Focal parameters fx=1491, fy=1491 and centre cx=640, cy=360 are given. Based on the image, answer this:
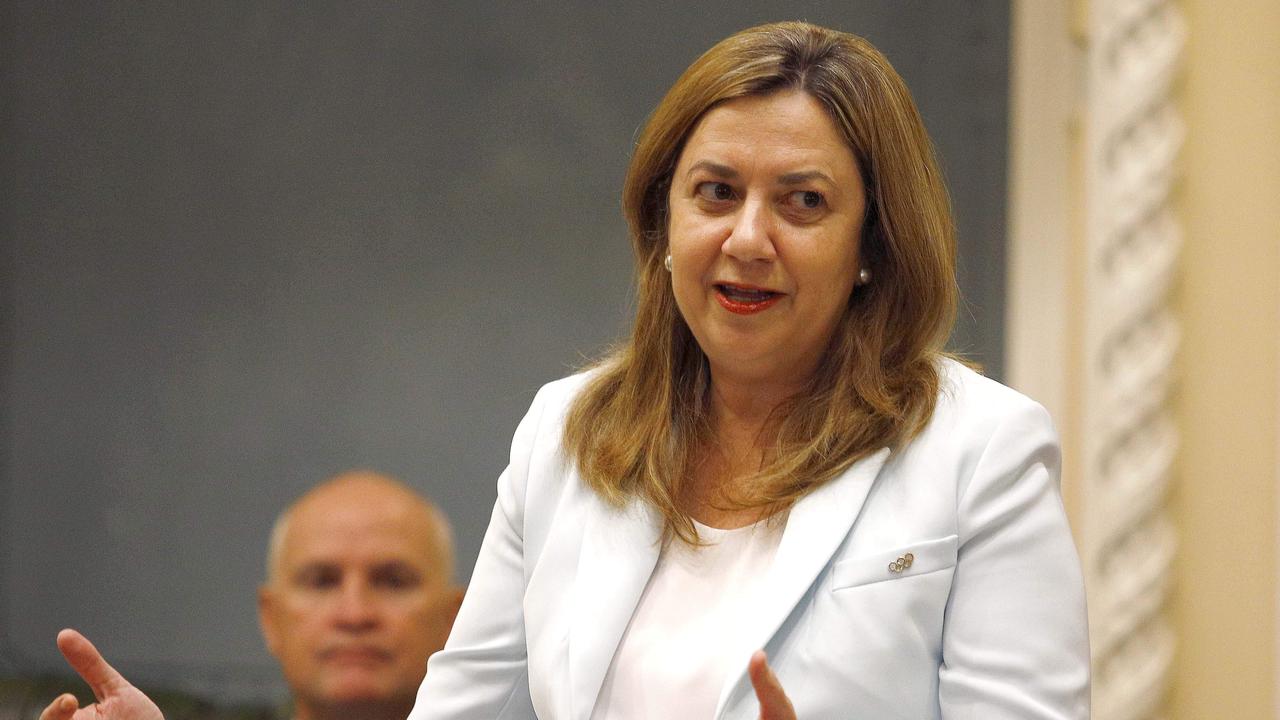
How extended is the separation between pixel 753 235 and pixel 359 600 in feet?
5.35

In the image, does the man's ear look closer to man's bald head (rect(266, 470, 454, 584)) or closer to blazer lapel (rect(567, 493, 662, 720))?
man's bald head (rect(266, 470, 454, 584))

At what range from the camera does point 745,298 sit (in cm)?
162

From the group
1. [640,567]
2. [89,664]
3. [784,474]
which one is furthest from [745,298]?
[89,664]

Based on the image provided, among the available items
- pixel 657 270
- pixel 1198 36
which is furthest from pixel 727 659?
pixel 1198 36

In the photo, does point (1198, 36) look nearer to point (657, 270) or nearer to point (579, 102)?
point (657, 270)

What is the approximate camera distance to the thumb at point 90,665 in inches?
62.2

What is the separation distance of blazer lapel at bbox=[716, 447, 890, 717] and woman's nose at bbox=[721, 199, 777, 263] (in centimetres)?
25

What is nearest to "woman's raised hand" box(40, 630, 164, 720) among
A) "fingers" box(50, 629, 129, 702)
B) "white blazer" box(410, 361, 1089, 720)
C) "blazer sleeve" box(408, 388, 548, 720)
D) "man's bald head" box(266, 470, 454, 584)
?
"fingers" box(50, 629, 129, 702)

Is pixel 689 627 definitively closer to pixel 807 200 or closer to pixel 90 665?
pixel 807 200

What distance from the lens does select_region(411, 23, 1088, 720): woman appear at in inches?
57.2

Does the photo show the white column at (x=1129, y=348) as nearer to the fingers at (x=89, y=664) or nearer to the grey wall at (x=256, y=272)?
the grey wall at (x=256, y=272)

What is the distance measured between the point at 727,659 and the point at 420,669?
1503 millimetres

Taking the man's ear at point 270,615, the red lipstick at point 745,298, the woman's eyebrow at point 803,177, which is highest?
the woman's eyebrow at point 803,177

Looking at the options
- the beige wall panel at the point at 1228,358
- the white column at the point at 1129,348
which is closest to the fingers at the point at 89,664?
the white column at the point at 1129,348
